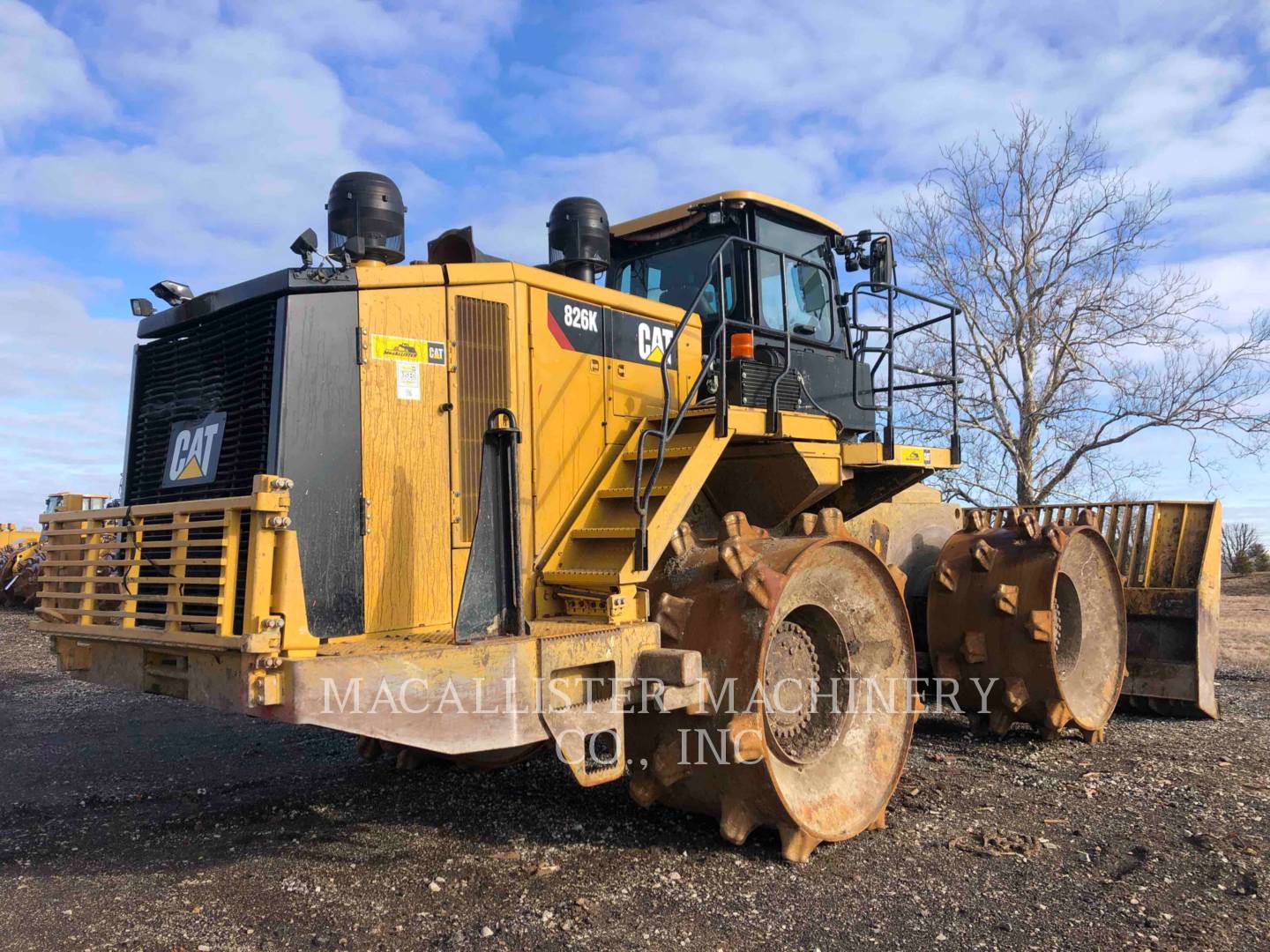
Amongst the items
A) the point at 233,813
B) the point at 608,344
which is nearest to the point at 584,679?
the point at 608,344

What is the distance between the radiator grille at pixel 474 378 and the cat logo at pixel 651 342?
1018 mm

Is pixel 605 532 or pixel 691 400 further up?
pixel 691 400

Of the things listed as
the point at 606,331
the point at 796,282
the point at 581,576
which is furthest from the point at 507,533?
the point at 796,282

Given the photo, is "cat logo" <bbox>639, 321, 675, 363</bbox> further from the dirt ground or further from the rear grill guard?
the dirt ground

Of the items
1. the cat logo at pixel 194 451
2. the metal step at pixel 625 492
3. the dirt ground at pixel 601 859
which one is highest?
the cat logo at pixel 194 451

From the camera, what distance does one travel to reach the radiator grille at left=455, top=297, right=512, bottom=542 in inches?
182

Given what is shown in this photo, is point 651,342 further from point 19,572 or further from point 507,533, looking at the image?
point 19,572

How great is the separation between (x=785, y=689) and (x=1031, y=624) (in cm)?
249

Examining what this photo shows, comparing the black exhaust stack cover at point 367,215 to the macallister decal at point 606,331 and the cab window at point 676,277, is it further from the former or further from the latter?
the cab window at point 676,277

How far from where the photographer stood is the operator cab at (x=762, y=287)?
591 centimetres

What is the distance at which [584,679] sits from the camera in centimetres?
421

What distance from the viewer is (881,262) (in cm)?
651

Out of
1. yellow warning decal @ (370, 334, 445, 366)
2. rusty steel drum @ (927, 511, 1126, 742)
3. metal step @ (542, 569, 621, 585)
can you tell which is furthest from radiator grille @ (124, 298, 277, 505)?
rusty steel drum @ (927, 511, 1126, 742)

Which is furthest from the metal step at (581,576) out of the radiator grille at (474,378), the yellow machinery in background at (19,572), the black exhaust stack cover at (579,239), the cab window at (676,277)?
the yellow machinery in background at (19,572)
